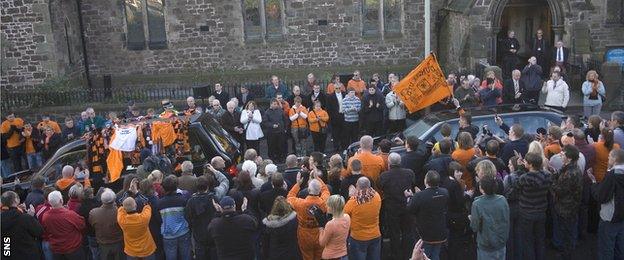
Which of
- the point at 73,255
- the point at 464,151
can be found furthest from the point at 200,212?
the point at 464,151

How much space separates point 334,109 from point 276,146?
173 cm

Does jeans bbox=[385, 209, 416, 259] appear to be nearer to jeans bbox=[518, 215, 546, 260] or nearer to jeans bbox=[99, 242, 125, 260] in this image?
jeans bbox=[518, 215, 546, 260]

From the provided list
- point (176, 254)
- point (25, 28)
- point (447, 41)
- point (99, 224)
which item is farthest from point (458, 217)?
point (25, 28)

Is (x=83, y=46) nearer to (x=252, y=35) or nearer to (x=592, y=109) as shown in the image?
(x=252, y=35)

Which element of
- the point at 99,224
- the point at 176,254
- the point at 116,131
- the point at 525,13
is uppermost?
the point at 525,13

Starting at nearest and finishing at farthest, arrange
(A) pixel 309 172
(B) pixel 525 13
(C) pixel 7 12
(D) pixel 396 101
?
1. (A) pixel 309 172
2. (D) pixel 396 101
3. (C) pixel 7 12
4. (B) pixel 525 13

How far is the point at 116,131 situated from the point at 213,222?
389cm

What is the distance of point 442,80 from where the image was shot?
13.5m

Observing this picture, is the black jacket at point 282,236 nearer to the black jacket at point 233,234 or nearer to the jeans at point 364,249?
the black jacket at point 233,234

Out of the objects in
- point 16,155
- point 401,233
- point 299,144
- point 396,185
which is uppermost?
point 396,185

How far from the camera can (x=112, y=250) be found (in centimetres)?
882

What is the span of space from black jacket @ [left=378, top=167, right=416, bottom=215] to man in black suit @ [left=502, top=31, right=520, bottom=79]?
37.5 feet

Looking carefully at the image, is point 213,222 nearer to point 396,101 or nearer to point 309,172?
point 309,172

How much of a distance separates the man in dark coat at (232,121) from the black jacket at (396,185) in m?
6.13
